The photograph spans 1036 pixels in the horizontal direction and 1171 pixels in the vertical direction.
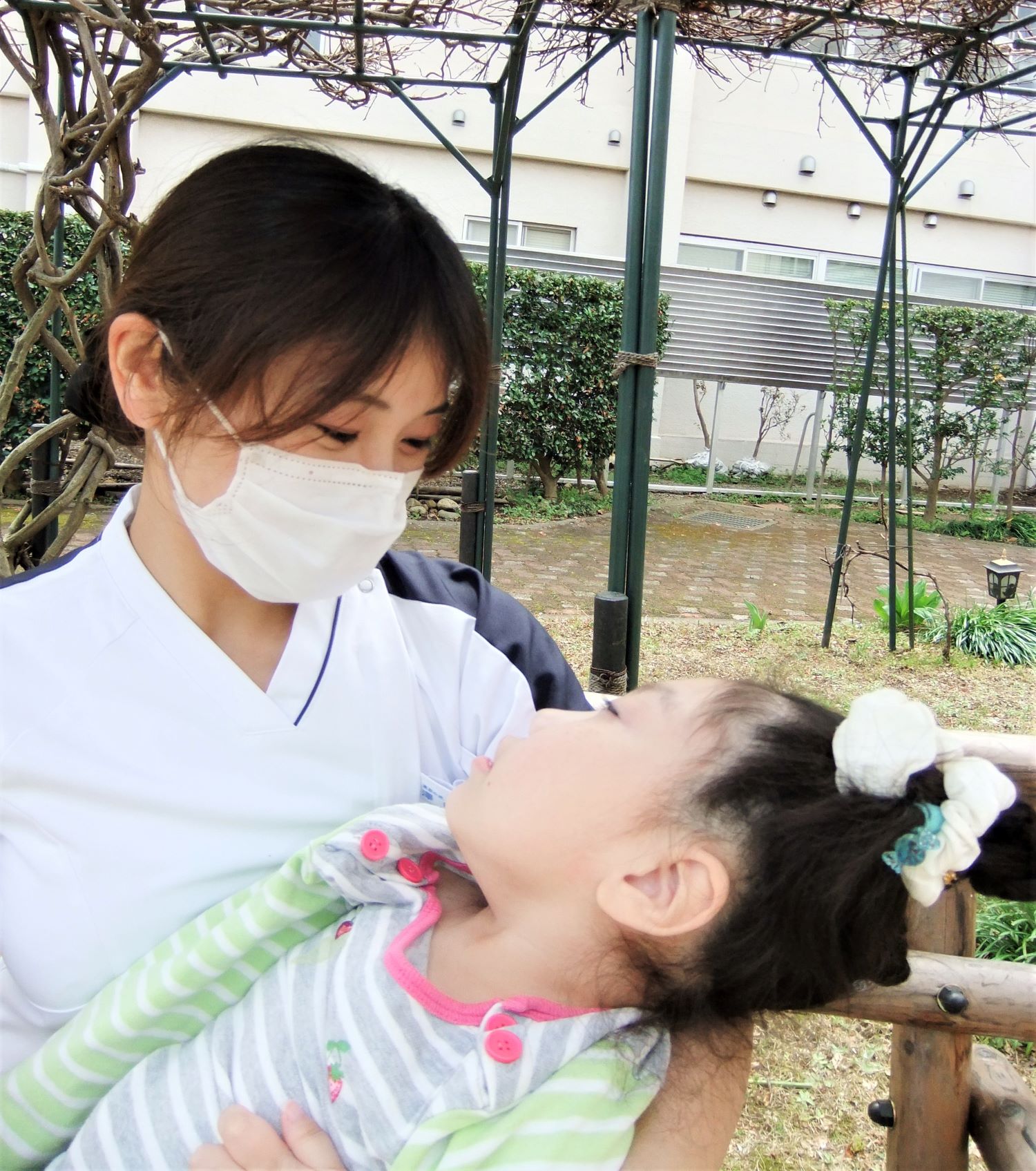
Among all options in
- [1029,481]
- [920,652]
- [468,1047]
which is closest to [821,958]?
[468,1047]

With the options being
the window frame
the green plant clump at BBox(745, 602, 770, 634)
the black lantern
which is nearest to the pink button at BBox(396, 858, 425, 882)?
the green plant clump at BBox(745, 602, 770, 634)

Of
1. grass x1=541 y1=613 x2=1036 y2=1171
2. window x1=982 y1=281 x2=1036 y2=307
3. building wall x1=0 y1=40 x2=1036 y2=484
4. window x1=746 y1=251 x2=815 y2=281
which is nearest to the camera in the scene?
grass x1=541 y1=613 x2=1036 y2=1171

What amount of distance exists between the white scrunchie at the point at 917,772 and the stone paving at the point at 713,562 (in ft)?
18.0

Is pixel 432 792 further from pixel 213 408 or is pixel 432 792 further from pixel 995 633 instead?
pixel 995 633

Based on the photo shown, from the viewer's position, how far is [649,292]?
302 centimetres

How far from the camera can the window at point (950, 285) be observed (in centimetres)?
1398

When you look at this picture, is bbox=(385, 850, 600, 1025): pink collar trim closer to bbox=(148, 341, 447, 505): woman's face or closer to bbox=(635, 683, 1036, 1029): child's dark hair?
bbox=(635, 683, 1036, 1029): child's dark hair

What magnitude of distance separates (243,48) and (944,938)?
4.57m

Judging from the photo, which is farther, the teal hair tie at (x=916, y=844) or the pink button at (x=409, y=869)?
the pink button at (x=409, y=869)

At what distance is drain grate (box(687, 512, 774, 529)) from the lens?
10.6 metres

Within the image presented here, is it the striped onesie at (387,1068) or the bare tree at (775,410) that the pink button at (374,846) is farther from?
the bare tree at (775,410)

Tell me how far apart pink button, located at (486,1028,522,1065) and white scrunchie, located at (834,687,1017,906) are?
48cm

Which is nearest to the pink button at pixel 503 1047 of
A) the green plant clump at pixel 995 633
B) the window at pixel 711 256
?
the green plant clump at pixel 995 633

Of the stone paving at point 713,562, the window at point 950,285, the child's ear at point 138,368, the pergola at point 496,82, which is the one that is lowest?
the stone paving at point 713,562
